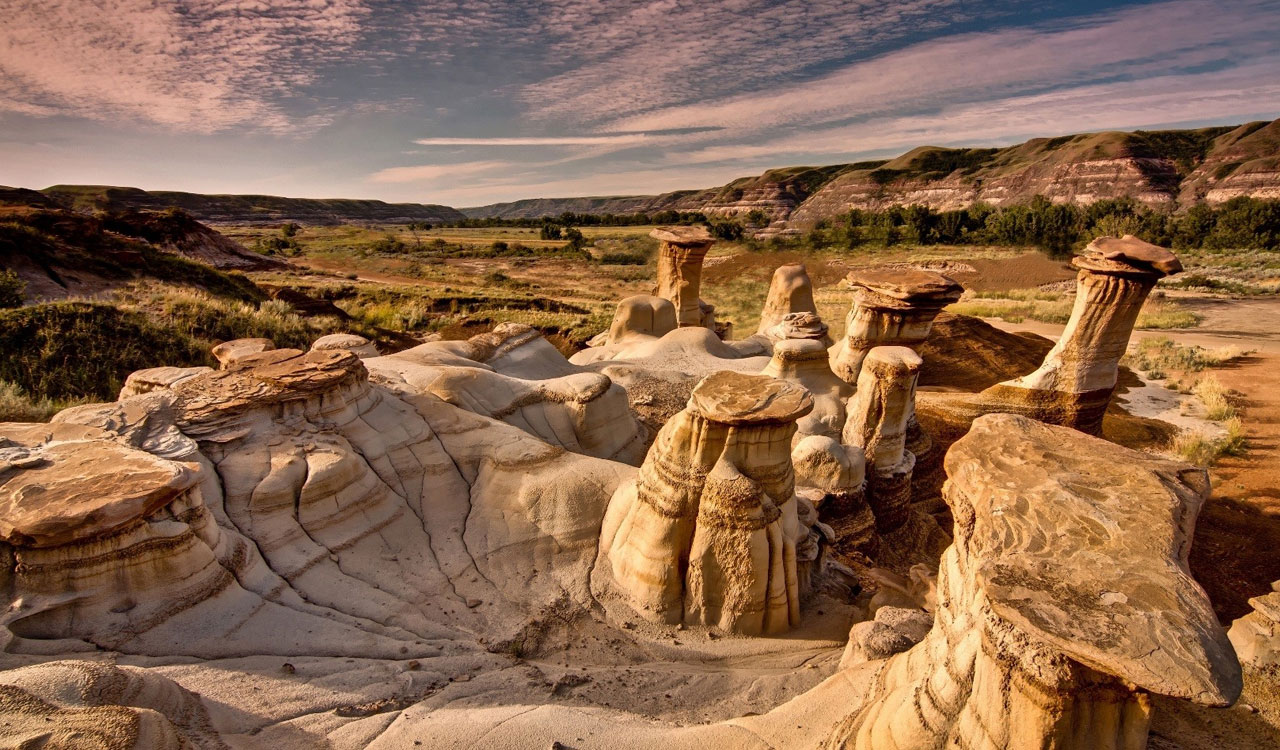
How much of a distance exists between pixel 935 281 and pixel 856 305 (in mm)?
1399

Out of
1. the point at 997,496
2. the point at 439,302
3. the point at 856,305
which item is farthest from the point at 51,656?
the point at 439,302

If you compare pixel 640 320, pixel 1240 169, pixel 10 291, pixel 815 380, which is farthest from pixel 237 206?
pixel 1240 169

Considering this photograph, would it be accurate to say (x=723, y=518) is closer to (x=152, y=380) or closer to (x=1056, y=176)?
(x=152, y=380)

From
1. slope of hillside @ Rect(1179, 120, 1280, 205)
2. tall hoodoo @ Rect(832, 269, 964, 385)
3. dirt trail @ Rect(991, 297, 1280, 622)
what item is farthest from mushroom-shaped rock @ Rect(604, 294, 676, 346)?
slope of hillside @ Rect(1179, 120, 1280, 205)

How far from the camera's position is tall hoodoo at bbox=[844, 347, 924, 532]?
9.13 meters

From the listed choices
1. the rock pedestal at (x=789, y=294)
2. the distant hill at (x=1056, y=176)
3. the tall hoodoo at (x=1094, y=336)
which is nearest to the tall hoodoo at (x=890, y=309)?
the tall hoodoo at (x=1094, y=336)

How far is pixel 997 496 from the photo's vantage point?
11.5 ft

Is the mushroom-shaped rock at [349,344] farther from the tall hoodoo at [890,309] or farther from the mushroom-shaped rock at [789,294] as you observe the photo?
the mushroom-shaped rock at [789,294]

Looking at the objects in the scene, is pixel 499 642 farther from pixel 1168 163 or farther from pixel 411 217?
pixel 411 217

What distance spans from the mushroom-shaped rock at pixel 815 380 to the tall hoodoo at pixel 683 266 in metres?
8.18

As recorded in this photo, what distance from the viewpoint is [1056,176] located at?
75.0m

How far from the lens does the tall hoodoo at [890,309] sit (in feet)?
35.0

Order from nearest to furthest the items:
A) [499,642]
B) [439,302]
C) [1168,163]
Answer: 1. [499,642]
2. [439,302]
3. [1168,163]

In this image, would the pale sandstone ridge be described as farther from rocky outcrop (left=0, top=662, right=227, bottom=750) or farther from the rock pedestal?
the rock pedestal
